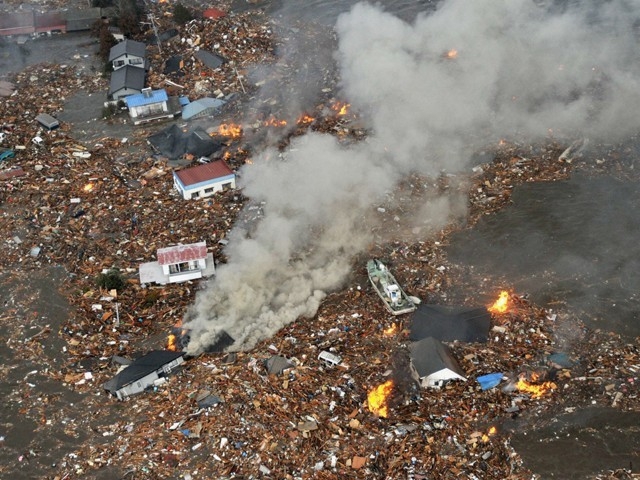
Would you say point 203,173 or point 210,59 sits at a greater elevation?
point 210,59

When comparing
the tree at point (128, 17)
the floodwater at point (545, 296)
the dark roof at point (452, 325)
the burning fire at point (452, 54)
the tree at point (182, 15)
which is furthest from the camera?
A: the tree at point (128, 17)

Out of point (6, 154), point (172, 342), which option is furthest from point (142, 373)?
point (6, 154)

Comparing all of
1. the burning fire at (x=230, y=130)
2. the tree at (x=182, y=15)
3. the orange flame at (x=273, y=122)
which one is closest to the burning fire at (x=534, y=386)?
the orange flame at (x=273, y=122)

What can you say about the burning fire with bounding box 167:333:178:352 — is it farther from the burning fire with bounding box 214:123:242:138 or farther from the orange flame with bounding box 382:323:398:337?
the burning fire with bounding box 214:123:242:138

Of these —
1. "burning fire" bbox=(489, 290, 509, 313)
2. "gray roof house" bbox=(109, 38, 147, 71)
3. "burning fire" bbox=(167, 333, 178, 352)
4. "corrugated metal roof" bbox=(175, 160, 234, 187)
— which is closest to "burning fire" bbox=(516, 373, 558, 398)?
"burning fire" bbox=(489, 290, 509, 313)

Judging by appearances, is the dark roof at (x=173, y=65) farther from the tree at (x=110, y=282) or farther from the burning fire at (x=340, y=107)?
the tree at (x=110, y=282)

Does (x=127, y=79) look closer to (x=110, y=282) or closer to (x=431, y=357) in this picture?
(x=110, y=282)
